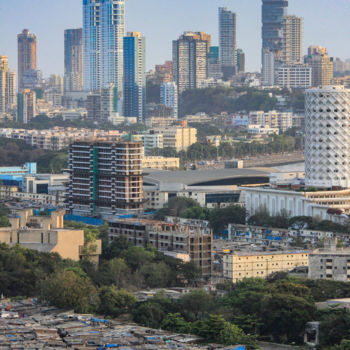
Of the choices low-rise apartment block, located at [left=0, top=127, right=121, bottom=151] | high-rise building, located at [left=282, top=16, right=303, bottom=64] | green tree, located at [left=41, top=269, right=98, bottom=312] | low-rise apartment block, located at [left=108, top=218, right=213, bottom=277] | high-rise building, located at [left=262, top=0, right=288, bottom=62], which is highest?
high-rise building, located at [left=262, top=0, right=288, bottom=62]

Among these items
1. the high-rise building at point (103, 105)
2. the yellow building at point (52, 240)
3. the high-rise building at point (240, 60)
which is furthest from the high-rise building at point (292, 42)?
the yellow building at point (52, 240)

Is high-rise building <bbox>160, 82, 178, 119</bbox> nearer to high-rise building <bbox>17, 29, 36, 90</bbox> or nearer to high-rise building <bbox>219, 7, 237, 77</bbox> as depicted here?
high-rise building <bbox>219, 7, 237, 77</bbox>

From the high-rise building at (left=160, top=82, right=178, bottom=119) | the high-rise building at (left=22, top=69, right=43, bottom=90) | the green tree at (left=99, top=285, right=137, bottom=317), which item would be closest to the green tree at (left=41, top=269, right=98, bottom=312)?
the green tree at (left=99, top=285, right=137, bottom=317)

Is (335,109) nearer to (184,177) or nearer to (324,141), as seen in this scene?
(324,141)

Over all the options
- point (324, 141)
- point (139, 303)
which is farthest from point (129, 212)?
point (139, 303)

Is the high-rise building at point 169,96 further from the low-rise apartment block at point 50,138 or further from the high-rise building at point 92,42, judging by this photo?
the low-rise apartment block at point 50,138

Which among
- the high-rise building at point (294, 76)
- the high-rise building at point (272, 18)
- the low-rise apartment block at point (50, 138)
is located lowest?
the low-rise apartment block at point (50, 138)

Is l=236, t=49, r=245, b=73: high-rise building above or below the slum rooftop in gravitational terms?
above
